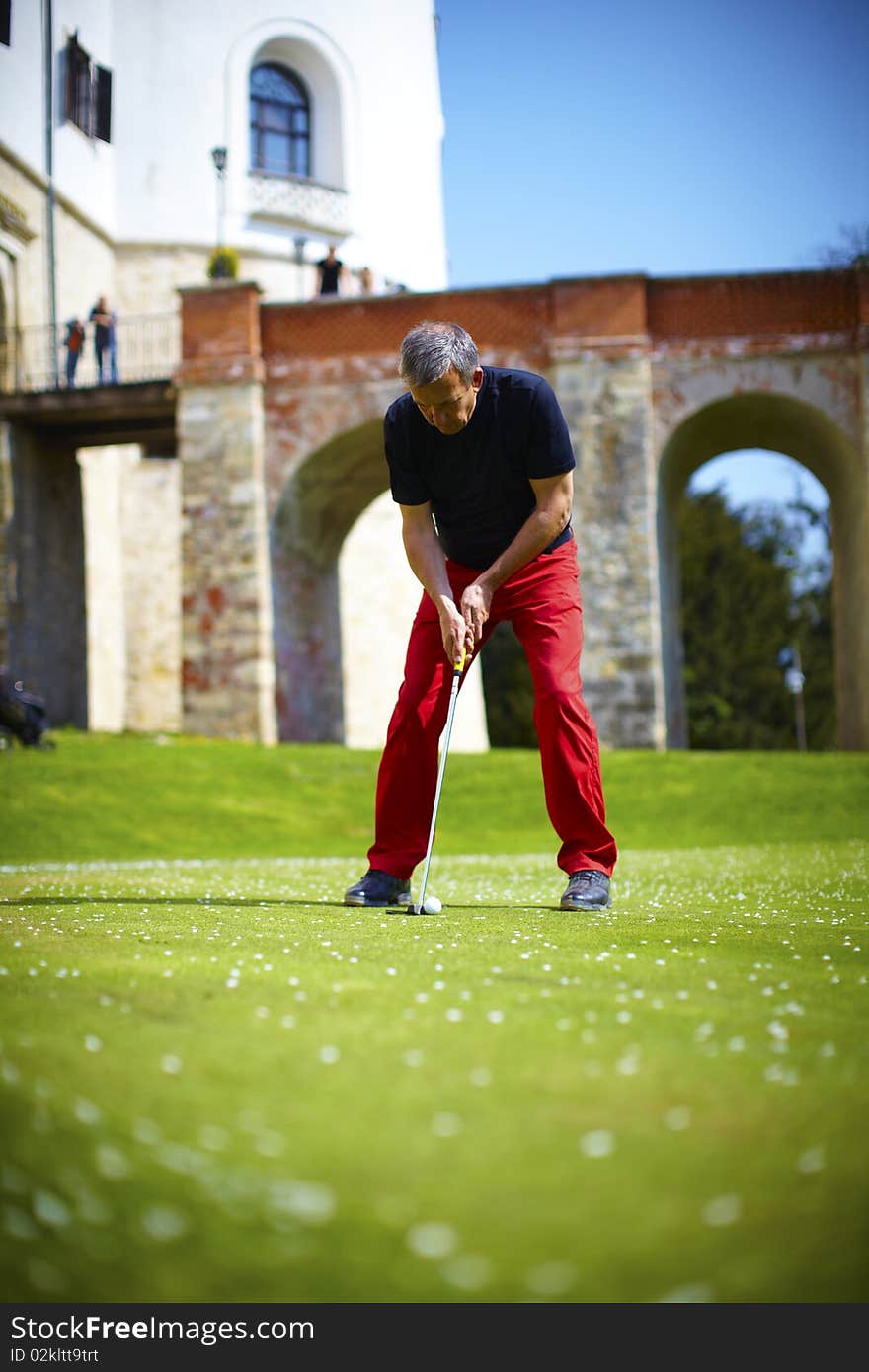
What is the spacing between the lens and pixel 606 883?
455 centimetres

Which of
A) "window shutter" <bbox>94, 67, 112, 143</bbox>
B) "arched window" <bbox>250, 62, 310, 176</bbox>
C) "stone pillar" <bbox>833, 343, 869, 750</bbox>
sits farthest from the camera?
"arched window" <bbox>250, 62, 310, 176</bbox>

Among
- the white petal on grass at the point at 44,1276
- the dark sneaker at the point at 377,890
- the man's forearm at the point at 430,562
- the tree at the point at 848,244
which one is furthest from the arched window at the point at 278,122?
the white petal on grass at the point at 44,1276

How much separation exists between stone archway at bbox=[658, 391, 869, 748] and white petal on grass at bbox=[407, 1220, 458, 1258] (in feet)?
62.5

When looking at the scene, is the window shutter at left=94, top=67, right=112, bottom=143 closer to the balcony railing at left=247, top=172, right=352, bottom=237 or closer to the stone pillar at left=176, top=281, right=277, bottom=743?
the balcony railing at left=247, top=172, right=352, bottom=237

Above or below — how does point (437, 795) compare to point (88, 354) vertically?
below

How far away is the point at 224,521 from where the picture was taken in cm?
2067

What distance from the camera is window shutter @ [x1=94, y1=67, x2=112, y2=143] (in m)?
26.4

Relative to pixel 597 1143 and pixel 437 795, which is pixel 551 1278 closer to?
pixel 597 1143

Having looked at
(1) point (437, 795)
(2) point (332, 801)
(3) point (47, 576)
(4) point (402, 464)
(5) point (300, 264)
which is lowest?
(2) point (332, 801)

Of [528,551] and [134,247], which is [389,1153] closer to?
[528,551]

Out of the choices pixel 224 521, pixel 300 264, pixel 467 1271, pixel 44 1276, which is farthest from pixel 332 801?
pixel 300 264

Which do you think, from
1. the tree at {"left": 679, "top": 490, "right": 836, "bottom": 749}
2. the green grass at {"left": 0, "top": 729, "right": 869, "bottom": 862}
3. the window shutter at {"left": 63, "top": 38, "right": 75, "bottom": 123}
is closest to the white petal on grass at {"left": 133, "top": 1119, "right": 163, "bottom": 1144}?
the green grass at {"left": 0, "top": 729, "right": 869, "bottom": 862}

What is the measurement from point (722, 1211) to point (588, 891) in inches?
120
